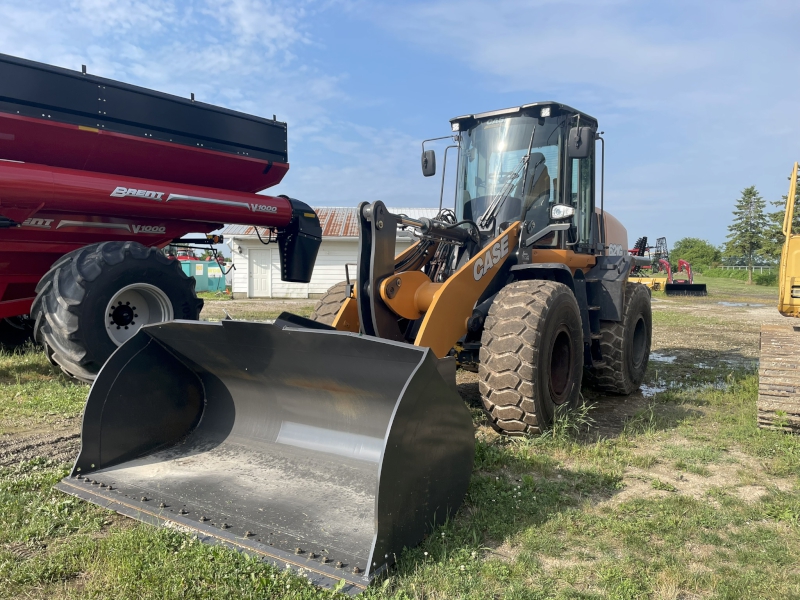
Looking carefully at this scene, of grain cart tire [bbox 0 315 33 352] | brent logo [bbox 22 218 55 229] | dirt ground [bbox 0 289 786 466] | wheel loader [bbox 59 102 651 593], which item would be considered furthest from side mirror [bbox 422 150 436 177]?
grain cart tire [bbox 0 315 33 352]

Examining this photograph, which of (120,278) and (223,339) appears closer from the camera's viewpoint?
(223,339)

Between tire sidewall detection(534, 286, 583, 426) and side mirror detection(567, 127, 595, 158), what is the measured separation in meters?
1.23

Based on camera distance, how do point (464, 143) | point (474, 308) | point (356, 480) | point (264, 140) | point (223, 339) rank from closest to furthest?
point (356, 480), point (223, 339), point (474, 308), point (464, 143), point (264, 140)

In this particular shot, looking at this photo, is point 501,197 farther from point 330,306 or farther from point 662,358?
point 662,358

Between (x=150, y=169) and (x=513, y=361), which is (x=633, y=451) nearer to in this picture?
(x=513, y=361)

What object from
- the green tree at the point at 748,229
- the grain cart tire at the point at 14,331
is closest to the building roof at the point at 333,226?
the grain cart tire at the point at 14,331

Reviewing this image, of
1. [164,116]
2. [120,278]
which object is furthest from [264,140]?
[120,278]

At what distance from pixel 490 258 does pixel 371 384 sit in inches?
70.9

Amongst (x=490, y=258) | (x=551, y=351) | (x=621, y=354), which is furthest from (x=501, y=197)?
(x=621, y=354)

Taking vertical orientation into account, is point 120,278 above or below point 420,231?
below

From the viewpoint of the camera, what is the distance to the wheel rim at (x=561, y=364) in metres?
5.02

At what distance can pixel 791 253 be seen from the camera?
18.9 ft

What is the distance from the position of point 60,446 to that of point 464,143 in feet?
14.5

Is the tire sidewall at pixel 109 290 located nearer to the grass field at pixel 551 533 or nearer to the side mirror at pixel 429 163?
Result: the grass field at pixel 551 533
